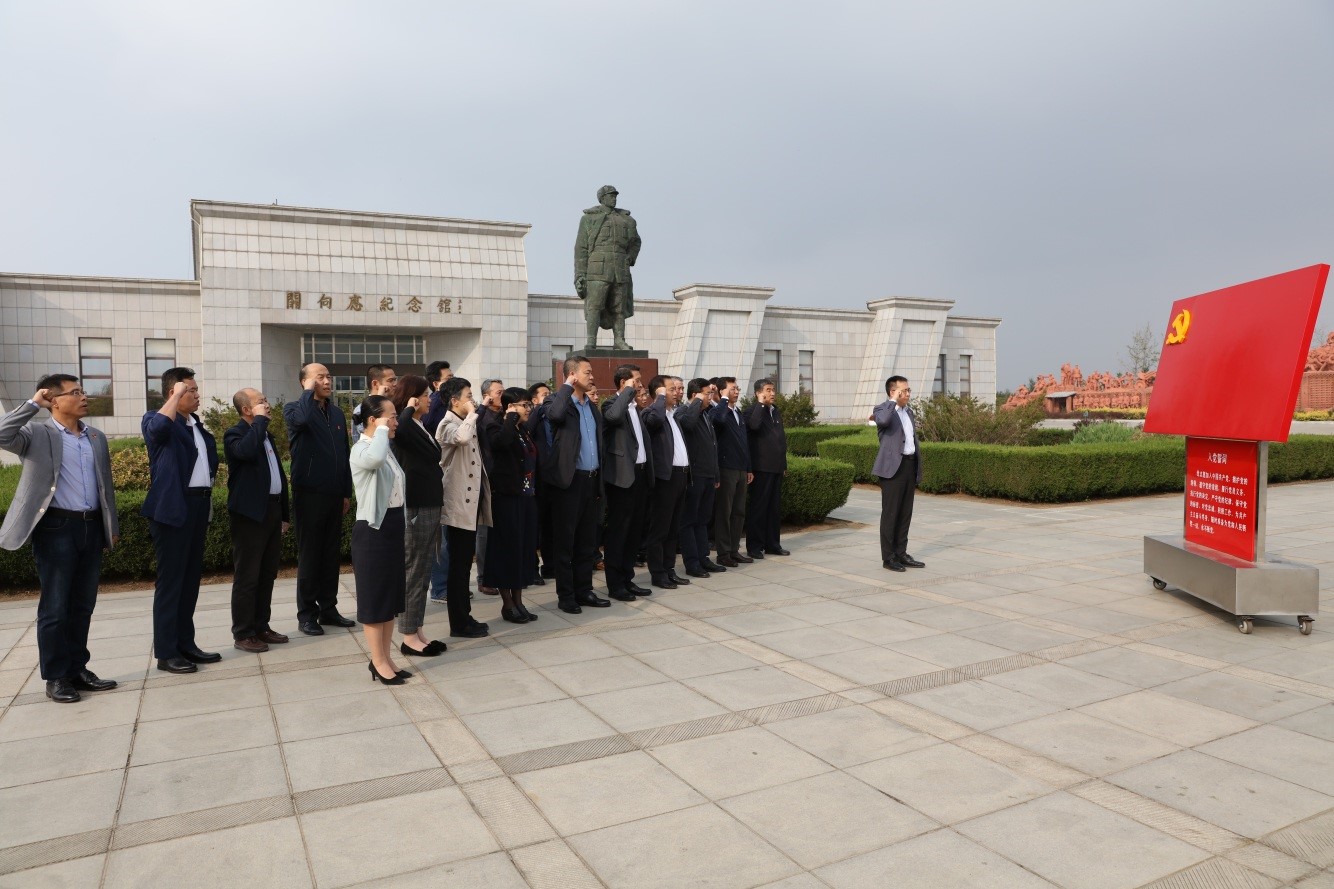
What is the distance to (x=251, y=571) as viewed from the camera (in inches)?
211

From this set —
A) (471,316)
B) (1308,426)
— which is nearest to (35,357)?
(471,316)

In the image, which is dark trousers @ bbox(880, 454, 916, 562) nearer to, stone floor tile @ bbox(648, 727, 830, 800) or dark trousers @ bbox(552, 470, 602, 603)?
dark trousers @ bbox(552, 470, 602, 603)

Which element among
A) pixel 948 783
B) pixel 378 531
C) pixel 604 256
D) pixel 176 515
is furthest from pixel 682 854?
pixel 604 256

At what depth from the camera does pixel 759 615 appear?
613cm

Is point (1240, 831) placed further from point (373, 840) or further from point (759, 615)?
point (759, 615)

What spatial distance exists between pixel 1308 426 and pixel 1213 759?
22.8 meters

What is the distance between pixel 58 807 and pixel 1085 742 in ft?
13.2

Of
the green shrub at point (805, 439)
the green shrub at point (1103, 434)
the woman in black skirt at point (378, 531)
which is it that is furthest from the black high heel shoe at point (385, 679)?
the green shrub at point (805, 439)

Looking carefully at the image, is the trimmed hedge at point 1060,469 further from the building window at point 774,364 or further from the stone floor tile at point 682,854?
the building window at point 774,364

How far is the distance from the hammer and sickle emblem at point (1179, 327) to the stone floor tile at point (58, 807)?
23.4ft

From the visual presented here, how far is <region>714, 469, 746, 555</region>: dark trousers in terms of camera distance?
26.1ft

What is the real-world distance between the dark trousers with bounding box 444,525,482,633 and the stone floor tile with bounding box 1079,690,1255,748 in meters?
3.47

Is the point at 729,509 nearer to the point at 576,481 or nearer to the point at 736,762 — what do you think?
the point at 576,481

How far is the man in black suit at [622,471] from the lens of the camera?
A: 6.59 m
